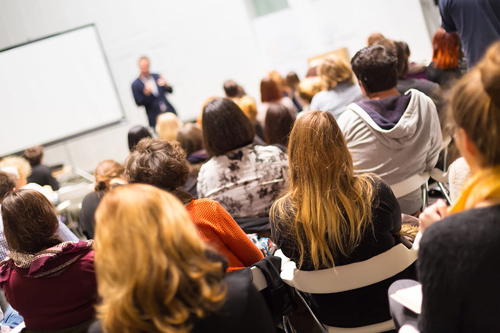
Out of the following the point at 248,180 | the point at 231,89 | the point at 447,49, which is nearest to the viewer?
the point at 248,180

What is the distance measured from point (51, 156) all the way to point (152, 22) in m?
2.77

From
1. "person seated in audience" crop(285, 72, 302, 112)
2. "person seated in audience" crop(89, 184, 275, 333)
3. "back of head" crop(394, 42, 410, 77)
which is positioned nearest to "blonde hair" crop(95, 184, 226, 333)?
"person seated in audience" crop(89, 184, 275, 333)

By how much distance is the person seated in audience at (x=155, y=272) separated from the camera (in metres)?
1.04

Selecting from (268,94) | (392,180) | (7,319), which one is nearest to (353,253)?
(392,180)

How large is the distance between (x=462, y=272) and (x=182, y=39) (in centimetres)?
728

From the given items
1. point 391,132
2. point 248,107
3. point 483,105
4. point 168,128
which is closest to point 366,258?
point 483,105

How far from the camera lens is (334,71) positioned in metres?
3.77

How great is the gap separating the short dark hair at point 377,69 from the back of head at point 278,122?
0.77 m

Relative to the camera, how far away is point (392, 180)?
2588mm

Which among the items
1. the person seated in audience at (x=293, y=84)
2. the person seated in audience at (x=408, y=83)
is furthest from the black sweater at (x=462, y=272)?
the person seated in audience at (x=293, y=84)

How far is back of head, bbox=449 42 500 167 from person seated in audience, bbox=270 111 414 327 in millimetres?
663

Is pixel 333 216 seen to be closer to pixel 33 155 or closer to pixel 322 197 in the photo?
pixel 322 197

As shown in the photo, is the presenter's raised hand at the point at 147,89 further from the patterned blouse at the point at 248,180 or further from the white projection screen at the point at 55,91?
the patterned blouse at the point at 248,180

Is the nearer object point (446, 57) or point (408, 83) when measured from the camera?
point (408, 83)
